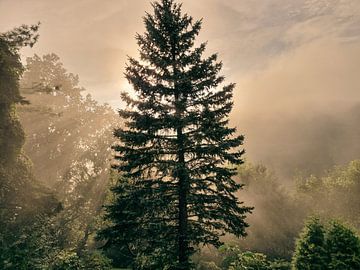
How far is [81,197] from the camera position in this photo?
3962 cm

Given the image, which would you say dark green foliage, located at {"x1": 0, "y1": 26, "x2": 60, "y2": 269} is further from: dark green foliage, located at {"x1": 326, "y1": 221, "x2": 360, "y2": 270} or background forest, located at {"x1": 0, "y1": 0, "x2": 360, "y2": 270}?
dark green foliage, located at {"x1": 326, "y1": 221, "x2": 360, "y2": 270}

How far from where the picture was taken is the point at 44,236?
2255 centimetres

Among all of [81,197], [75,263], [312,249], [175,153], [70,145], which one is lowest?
[75,263]

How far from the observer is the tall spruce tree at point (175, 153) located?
48.0ft

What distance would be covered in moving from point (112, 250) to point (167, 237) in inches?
488

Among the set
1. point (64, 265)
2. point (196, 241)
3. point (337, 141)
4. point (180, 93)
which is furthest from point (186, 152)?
point (337, 141)

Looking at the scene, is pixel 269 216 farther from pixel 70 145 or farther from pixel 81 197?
pixel 70 145

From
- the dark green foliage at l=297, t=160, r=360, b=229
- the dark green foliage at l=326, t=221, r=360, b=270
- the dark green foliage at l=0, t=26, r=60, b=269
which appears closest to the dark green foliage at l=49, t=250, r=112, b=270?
the dark green foliage at l=0, t=26, r=60, b=269

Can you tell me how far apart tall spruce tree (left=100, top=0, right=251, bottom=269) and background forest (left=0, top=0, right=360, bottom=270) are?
57.3 inches

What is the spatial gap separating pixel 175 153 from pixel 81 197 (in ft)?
91.9

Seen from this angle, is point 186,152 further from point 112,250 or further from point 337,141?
point 337,141

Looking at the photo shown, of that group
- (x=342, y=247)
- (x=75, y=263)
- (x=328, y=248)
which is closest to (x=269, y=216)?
(x=328, y=248)

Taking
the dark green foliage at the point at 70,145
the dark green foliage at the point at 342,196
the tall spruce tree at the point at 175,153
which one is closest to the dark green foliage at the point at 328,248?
the tall spruce tree at the point at 175,153

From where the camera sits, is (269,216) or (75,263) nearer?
(75,263)
